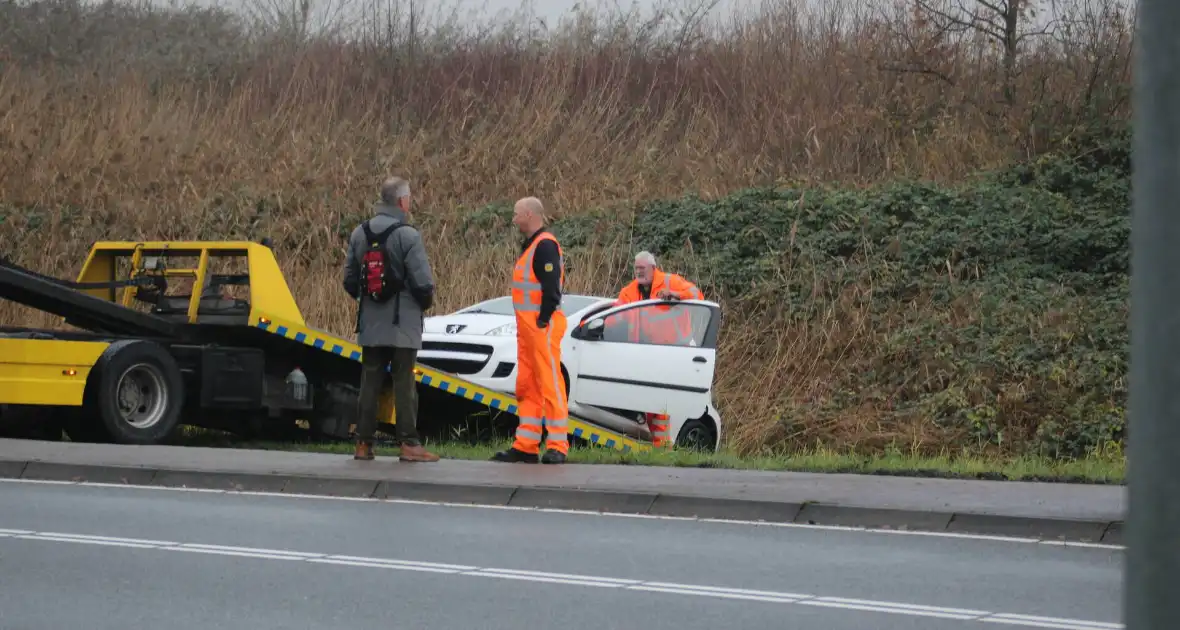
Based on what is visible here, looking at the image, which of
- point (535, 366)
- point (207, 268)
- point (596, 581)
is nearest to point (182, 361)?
point (207, 268)

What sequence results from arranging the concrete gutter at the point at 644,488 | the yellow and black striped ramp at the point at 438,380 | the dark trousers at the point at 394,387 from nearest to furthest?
the concrete gutter at the point at 644,488
the dark trousers at the point at 394,387
the yellow and black striped ramp at the point at 438,380

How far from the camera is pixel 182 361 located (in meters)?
15.0

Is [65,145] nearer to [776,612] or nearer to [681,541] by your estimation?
[681,541]

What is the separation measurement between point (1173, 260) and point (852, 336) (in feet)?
62.3

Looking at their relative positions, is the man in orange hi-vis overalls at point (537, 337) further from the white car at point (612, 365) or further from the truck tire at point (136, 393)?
the truck tire at point (136, 393)

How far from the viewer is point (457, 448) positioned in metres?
14.4

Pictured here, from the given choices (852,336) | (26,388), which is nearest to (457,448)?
(26,388)

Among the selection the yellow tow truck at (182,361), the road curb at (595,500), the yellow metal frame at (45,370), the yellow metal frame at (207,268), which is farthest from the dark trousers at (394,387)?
the yellow metal frame at (45,370)

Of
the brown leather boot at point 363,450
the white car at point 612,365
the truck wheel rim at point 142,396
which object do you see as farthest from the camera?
the white car at point 612,365

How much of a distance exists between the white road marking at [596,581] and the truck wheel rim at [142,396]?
5424 millimetres

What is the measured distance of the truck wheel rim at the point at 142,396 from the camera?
14.5 m

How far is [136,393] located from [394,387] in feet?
10.5

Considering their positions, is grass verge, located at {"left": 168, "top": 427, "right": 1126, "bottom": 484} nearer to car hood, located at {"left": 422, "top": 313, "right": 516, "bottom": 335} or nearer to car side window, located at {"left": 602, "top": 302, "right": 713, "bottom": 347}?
car hood, located at {"left": 422, "top": 313, "right": 516, "bottom": 335}

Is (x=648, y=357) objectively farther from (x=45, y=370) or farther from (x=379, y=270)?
(x=45, y=370)
